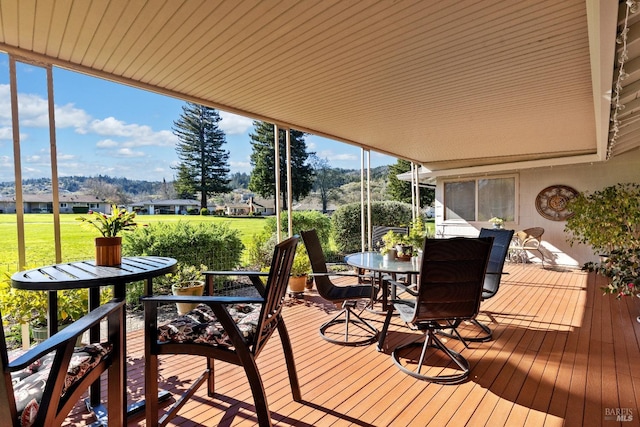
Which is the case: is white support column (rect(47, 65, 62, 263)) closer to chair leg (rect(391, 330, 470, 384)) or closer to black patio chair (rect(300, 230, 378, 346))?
black patio chair (rect(300, 230, 378, 346))

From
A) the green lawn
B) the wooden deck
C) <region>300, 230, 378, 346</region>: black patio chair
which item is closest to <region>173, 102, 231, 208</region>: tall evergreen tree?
the green lawn

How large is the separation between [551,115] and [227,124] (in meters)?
16.9

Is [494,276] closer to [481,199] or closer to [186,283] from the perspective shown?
[186,283]

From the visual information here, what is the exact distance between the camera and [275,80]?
3160 mm

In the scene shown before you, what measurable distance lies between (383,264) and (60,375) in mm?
2584

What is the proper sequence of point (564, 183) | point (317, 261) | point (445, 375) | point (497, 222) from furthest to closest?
point (497, 222), point (564, 183), point (317, 261), point (445, 375)

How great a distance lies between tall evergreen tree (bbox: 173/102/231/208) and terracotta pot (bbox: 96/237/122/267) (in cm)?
1404

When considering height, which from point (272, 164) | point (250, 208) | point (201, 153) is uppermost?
point (201, 153)

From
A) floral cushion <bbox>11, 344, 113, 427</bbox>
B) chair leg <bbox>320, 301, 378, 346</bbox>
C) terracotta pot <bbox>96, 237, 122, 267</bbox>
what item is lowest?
chair leg <bbox>320, 301, 378, 346</bbox>

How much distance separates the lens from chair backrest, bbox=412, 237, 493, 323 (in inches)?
92.7

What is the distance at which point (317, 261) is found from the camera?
3330mm

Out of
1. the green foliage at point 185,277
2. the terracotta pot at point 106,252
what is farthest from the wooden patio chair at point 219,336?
the green foliage at point 185,277

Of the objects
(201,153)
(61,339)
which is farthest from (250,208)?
(61,339)

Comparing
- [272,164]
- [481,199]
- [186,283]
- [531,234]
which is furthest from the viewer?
[272,164]
